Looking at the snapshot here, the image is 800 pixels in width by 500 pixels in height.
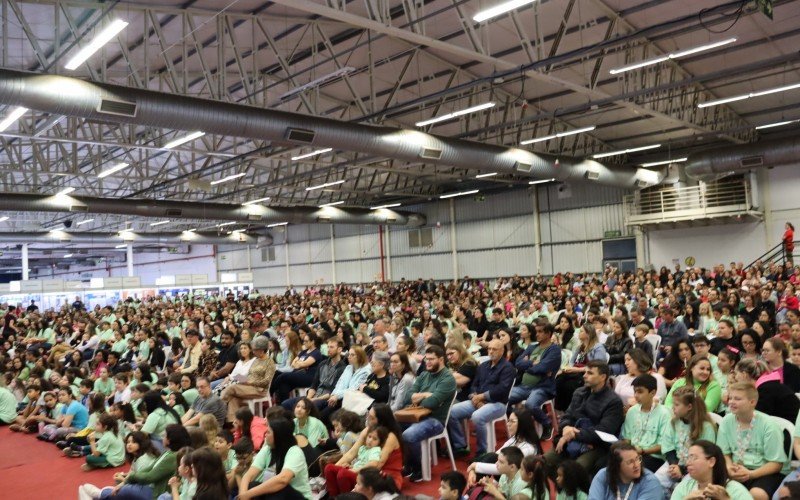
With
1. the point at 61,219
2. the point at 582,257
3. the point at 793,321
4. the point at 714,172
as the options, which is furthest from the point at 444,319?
the point at 61,219

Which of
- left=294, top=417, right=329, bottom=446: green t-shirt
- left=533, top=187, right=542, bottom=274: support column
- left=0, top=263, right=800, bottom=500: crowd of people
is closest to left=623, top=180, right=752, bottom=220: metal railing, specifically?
left=533, top=187, right=542, bottom=274: support column

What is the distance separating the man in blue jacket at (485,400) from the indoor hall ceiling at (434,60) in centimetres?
456

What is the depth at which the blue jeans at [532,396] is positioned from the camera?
20.2ft

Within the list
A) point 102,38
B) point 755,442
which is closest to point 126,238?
point 102,38

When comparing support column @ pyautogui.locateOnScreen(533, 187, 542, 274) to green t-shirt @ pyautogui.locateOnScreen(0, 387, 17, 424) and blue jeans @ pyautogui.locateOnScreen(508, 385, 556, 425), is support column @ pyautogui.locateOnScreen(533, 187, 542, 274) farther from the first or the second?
green t-shirt @ pyautogui.locateOnScreen(0, 387, 17, 424)

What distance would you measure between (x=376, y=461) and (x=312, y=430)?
109 centimetres

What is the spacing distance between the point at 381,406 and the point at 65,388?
6331 millimetres

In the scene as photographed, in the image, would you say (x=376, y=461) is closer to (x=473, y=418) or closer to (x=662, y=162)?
(x=473, y=418)

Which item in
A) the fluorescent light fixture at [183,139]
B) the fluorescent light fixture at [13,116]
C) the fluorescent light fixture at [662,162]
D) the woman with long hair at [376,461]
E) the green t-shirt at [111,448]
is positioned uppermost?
the fluorescent light fixture at [662,162]

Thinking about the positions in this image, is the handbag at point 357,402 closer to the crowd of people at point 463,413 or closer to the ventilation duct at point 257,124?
the crowd of people at point 463,413

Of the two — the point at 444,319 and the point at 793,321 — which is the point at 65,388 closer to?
the point at 444,319

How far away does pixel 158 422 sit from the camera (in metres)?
6.62

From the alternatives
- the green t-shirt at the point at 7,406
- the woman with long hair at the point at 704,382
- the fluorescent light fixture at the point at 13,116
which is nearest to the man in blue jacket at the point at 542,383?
the woman with long hair at the point at 704,382

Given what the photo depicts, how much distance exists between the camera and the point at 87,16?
32.0 feet
